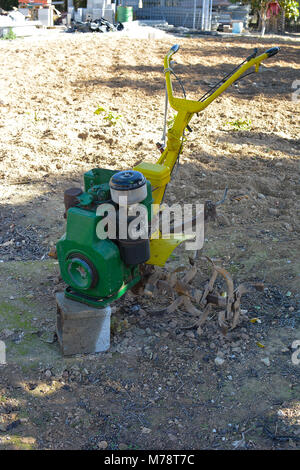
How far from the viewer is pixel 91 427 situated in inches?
105

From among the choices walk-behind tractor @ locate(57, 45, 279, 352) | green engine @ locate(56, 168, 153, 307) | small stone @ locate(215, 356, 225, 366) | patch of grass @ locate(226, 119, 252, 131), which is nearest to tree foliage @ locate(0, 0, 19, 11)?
patch of grass @ locate(226, 119, 252, 131)

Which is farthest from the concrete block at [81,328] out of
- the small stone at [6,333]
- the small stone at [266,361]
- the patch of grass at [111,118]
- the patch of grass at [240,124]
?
the patch of grass at [240,124]

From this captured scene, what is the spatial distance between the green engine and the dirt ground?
47 cm

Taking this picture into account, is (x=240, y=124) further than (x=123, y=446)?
Yes

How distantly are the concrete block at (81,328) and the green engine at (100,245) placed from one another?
7 centimetres

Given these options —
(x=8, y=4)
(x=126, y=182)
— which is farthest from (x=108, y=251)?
(x=8, y=4)

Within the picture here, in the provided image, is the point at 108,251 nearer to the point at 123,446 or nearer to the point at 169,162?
the point at 123,446

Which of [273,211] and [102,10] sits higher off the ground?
→ [102,10]

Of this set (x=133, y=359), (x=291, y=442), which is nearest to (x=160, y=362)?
(x=133, y=359)

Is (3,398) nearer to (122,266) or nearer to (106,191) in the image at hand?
(122,266)

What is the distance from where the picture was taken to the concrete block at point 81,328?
10.1ft

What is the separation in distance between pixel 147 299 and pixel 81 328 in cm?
70

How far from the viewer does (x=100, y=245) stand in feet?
9.48
